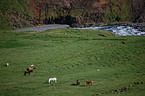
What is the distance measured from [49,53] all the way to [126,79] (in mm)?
25995

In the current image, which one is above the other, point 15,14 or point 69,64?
point 15,14

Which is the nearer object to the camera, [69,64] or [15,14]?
[69,64]

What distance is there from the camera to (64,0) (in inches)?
4579

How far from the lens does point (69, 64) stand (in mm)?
39312

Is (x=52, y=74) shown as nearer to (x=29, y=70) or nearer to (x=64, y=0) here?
(x=29, y=70)

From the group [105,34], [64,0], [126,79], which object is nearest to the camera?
[126,79]

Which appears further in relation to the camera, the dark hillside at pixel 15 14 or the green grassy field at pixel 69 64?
the dark hillside at pixel 15 14

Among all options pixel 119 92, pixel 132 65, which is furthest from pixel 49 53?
pixel 119 92

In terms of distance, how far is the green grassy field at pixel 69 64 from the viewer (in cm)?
2394

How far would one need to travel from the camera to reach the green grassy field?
23.9m

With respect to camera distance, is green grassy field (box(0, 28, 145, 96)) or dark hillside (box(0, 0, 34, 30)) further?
dark hillside (box(0, 0, 34, 30))

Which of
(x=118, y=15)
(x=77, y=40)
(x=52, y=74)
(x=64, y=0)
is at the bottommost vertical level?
(x=52, y=74)

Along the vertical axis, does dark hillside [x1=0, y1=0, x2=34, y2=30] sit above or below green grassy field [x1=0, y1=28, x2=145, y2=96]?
above

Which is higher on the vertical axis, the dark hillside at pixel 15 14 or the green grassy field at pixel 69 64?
the dark hillside at pixel 15 14
